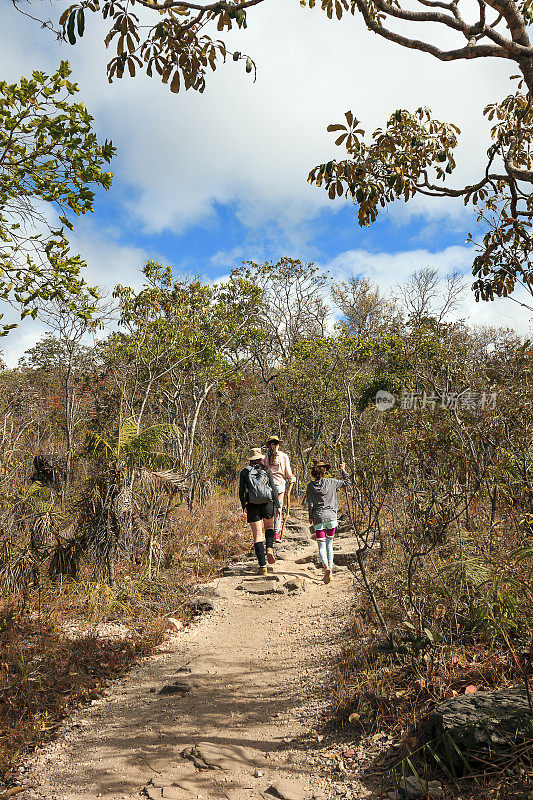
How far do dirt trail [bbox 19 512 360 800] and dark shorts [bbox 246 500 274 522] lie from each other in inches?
53.6

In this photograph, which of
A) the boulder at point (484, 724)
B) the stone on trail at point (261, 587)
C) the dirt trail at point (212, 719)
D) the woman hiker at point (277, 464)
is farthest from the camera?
the woman hiker at point (277, 464)

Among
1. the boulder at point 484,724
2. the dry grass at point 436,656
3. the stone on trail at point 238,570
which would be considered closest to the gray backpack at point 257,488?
the stone on trail at point 238,570

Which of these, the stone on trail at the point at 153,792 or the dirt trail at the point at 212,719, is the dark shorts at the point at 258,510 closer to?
the dirt trail at the point at 212,719

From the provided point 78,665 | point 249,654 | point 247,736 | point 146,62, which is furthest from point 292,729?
point 146,62

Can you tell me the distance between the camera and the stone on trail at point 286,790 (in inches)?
130

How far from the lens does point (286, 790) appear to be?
3373 millimetres

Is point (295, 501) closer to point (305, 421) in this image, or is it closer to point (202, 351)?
point (305, 421)

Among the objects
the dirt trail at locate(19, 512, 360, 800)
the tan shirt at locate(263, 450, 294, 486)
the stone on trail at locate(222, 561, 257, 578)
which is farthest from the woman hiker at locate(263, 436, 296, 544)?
the dirt trail at locate(19, 512, 360, 800)

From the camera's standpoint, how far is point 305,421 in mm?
16406

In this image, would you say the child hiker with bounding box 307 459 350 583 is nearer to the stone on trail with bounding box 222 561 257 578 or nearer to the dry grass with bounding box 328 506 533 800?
the stone on trail with bounding box 222 561 257 578

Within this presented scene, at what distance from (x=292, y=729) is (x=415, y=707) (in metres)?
1.01

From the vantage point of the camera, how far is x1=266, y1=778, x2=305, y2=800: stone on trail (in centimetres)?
331

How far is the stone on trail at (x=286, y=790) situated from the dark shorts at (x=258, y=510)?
4555mm

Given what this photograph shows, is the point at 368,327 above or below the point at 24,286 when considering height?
above
